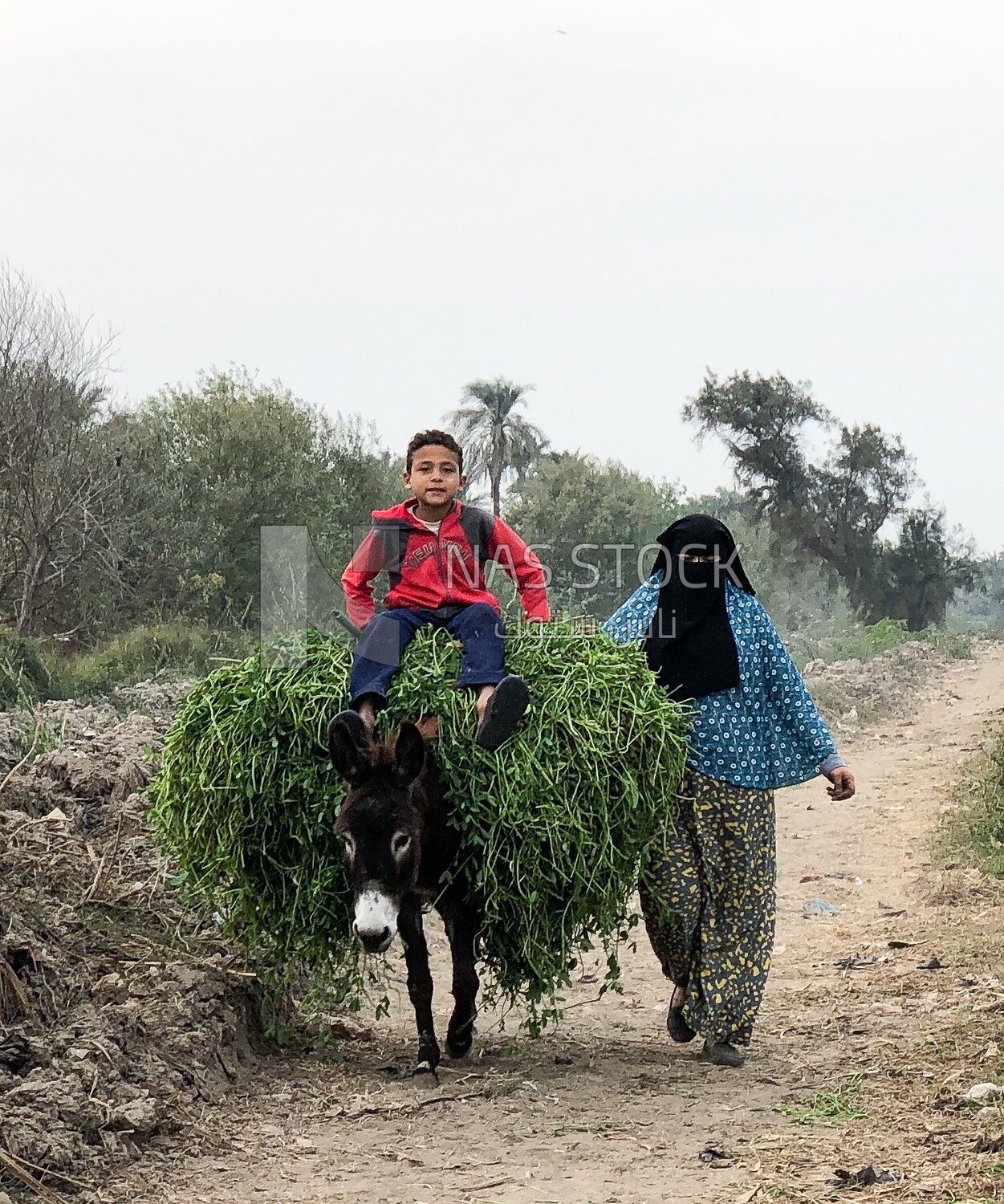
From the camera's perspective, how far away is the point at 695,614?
551 cm

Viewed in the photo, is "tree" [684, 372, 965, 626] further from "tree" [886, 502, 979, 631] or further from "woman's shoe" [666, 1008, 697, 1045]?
"woman's shoe" [666, 1008, 697, 1045]

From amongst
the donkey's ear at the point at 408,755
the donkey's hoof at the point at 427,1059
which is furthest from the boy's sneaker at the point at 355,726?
the donkey's hoof at the point at 427,1059

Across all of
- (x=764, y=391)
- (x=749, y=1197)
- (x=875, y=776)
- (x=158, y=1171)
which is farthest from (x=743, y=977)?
(x=764, y=391)

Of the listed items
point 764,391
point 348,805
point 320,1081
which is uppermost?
point 764,391

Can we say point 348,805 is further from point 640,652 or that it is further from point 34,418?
point 34,418

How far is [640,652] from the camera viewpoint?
5.28m

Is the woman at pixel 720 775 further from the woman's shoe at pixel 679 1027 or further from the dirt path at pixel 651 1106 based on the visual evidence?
the dirt path at pixel 651 1106

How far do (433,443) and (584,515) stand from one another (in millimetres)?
38914

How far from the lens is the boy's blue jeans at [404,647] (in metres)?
4.84

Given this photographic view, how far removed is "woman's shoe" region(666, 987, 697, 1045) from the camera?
18.1ft

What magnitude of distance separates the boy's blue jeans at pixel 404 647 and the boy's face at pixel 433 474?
1.42 feet

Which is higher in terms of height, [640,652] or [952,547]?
[952,547]

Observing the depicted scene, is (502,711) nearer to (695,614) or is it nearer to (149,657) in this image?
(695,614)

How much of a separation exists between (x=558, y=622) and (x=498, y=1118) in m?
1.74
